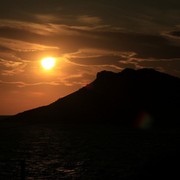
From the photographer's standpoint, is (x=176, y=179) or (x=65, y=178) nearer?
(x=176, y=179)

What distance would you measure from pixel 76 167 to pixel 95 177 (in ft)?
30.1

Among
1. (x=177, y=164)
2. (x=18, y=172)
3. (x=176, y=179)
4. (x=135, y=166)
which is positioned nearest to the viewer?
(x=176, y=179)

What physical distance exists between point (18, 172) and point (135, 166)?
15052mm

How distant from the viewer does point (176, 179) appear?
3469 centimetres

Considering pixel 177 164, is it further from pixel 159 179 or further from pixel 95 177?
pixel 95 177

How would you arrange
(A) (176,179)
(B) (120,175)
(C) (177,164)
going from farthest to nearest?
(B) (120,175) → (C) (177,164) → (A) (176,179)

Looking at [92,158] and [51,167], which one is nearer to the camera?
[51,167]

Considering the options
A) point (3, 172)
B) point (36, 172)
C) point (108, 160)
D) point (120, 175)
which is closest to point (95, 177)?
point (120, 175)

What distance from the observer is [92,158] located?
63312 millimetres

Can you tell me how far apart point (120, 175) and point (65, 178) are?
20.5 feet

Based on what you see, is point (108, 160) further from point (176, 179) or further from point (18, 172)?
point (176, 179)

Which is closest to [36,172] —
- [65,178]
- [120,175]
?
[65,178]

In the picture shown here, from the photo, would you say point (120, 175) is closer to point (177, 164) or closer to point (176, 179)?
point (177, 164)

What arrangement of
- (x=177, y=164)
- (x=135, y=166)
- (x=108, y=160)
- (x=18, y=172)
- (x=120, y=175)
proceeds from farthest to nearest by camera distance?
(x=108, y=160) → (x=135, y=166) → (x=18, y=172) → (x=120, y=175) → (x=177, y=164)
